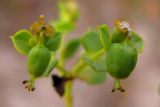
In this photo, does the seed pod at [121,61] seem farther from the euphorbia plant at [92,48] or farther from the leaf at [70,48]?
the leaf at [70,48]

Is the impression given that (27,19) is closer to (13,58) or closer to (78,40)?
(13,58)

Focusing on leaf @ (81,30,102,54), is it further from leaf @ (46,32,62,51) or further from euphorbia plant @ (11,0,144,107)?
leaf @ (46,32,62,51)

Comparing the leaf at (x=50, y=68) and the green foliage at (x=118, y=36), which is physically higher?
the green foliage at (x=118, y=36)

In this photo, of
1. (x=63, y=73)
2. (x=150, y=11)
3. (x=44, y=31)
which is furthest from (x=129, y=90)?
(x=44, y=31)

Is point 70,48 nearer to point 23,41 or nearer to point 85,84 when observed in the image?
point 23,41

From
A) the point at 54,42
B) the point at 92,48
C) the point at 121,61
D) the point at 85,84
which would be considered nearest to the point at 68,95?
the point at 92,48

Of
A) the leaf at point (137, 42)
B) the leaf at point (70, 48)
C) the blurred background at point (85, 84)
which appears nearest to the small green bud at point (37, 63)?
the leaf at point (137, 42)

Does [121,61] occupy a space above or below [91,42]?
below
